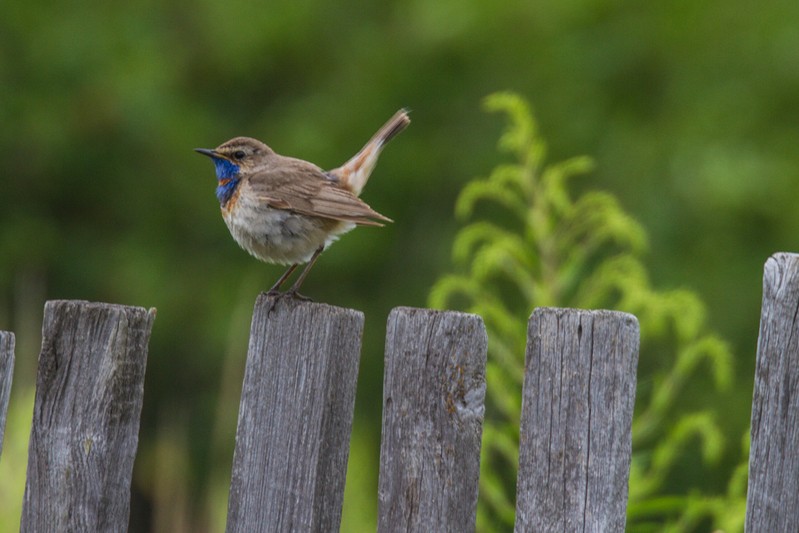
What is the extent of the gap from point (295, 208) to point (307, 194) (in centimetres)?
12

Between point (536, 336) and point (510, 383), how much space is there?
189 cm

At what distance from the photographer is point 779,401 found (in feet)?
8.27

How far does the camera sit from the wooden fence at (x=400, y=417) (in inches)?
99.7

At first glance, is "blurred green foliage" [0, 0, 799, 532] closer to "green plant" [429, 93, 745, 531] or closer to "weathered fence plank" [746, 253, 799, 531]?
"green plant" [429, 93, 745, 531]

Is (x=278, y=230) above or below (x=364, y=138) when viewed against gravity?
below

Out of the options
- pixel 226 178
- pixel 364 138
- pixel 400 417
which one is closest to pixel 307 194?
pixel 226 178

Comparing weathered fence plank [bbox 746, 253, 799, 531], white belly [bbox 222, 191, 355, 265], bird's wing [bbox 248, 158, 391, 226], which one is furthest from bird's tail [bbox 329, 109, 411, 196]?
weathered fence plank [bbox 746, 253, 799, 531]

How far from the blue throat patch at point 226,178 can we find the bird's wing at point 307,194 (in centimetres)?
19

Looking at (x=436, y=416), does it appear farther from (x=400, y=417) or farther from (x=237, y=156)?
(x=237, y=156)

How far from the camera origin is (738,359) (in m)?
8.02

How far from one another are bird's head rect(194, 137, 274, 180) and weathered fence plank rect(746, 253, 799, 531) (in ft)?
10.4

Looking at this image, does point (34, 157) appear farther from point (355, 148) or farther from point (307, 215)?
point (307, 215)

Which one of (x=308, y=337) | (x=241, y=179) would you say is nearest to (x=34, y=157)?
(x=241, y=179)

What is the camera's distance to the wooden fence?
8.31 feet
